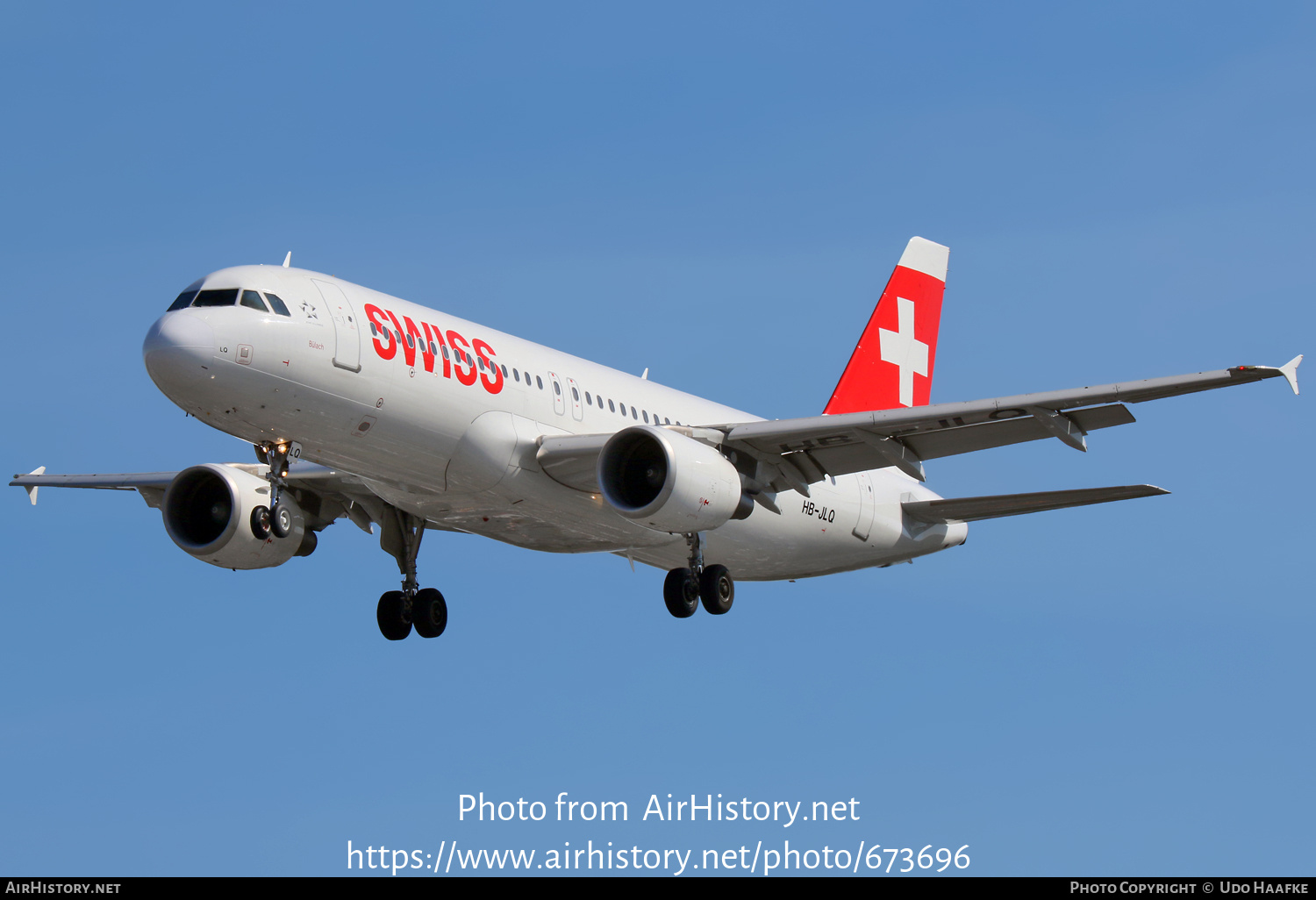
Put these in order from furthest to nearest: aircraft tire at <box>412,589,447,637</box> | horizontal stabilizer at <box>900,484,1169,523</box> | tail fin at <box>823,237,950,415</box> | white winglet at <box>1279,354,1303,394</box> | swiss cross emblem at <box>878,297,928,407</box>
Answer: swiss cross emblem at <box>878,297,928,407</box> < tail fin at <box>823,237,950,415</box> < aircraft tire at <box>412,589,447,637</box> < horizontal stabilizer at <box>900,484,1169,523</box> < white winglet at <box>1279,354,1303,394</box>

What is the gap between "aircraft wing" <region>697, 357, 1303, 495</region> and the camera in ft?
93.0

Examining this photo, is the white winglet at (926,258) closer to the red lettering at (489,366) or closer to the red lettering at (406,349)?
the red lettering at (489,366)

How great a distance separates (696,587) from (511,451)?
18.0 feet

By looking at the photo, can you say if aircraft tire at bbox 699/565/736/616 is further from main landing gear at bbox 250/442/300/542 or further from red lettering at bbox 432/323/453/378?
main landing gear at bbox 250/442/300/542

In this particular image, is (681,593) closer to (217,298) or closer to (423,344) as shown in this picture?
(423,344)

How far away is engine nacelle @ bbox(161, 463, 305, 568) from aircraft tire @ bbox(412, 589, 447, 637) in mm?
2815

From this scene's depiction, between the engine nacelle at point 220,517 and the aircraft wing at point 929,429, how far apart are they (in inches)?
364

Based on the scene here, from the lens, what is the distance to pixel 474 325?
31.5 metres

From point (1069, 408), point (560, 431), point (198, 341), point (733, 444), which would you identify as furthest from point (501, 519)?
point (1069, 408)

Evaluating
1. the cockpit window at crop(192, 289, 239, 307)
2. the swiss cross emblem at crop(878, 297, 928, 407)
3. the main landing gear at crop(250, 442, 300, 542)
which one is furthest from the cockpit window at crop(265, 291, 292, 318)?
the swiss cross emblem at crop(878, 297, 928, 407)

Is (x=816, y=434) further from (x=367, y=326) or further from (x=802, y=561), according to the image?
(x=367, y=326)

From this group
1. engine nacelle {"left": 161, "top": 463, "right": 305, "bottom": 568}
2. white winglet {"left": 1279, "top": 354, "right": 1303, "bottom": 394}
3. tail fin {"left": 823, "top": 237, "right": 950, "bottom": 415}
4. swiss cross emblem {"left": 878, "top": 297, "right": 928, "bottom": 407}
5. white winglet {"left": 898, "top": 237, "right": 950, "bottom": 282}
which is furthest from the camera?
white winglet {"left": 898, "top": 237, "right": 950, "bottom": 282}

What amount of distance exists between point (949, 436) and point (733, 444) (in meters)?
4.00

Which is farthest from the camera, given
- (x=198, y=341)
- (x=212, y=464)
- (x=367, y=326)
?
(x=212, y=464)
